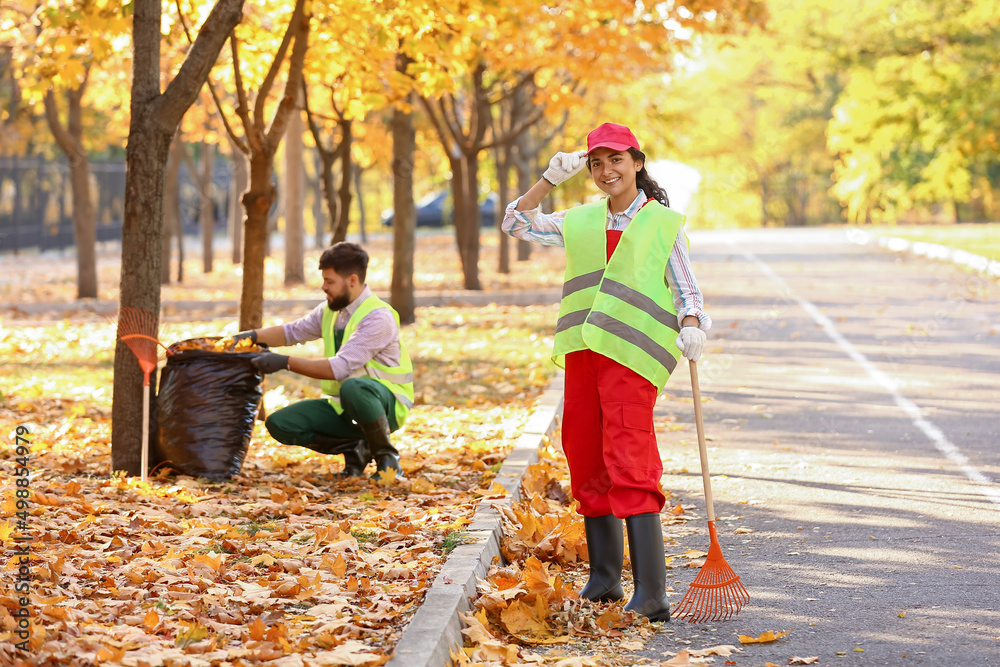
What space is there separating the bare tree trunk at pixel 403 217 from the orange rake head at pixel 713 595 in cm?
1052

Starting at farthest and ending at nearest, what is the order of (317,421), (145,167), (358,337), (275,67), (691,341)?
(275,67) < (317,421) < (358,337) < (145,167) < (691,341)

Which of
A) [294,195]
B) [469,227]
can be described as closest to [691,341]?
[469,227]

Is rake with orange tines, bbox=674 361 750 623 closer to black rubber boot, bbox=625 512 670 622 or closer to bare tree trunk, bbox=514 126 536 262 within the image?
black rubber boot, bbox=625 512 670 622

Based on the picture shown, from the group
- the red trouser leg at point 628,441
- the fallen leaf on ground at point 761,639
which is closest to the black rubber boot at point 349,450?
the red trouser leg at point 628,441

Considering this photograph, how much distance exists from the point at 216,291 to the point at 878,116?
16562mm

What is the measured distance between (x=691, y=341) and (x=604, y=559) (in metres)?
0.98

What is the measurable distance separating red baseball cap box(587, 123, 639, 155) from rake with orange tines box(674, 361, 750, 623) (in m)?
0.89

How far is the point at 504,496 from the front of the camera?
6.23m

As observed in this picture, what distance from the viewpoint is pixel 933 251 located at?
1047 inches

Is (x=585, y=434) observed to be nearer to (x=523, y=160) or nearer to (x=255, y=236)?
(x=255, y=236)

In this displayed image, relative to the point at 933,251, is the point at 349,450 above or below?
below


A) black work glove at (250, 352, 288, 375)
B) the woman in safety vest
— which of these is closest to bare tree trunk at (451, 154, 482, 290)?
black work glove at (250, 352, 288, 375)

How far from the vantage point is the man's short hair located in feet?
22.2

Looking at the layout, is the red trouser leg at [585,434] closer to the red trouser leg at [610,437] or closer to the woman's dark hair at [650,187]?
the red trouser leg at [610,437]
